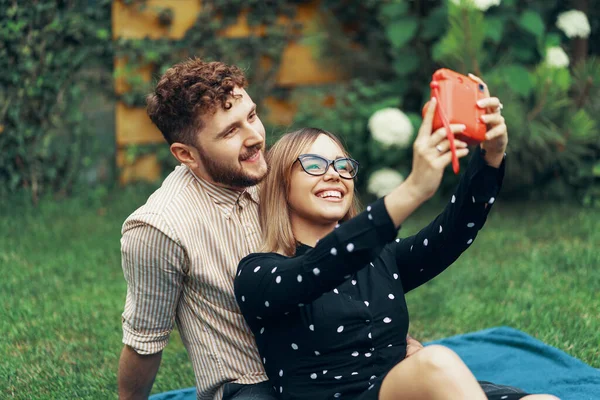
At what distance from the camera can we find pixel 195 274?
2.32 metres

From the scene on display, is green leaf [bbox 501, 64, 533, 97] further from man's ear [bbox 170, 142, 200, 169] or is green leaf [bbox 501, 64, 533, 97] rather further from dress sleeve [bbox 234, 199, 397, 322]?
dress sleeve [bbox 234, 199, 397, 322]

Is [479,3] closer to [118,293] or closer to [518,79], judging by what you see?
[518,79]

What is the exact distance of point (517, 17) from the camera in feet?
17.3

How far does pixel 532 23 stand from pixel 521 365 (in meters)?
2.64

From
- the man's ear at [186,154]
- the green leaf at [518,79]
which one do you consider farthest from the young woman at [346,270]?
the green leaf at [518,79]

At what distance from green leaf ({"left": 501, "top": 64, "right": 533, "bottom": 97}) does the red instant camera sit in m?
3.26

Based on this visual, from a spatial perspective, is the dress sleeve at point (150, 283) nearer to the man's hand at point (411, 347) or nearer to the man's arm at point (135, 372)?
the man's arm at point (135, 372)

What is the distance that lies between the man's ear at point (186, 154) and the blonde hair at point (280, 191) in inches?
8.2

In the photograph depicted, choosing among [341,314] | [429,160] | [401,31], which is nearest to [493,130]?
[429,160]

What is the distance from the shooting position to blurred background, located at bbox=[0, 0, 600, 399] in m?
4.07

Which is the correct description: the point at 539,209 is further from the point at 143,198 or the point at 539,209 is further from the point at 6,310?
the point at 6,310

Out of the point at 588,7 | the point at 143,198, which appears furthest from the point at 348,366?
the point at 588,7

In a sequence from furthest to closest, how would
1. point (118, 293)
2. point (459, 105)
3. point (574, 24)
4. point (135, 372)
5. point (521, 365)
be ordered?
Answer: point (574, 24) < point (118, 293) < point (521, 365) < point (135, 372) < point (459, 105)

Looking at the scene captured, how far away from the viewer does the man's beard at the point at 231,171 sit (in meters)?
2.34
